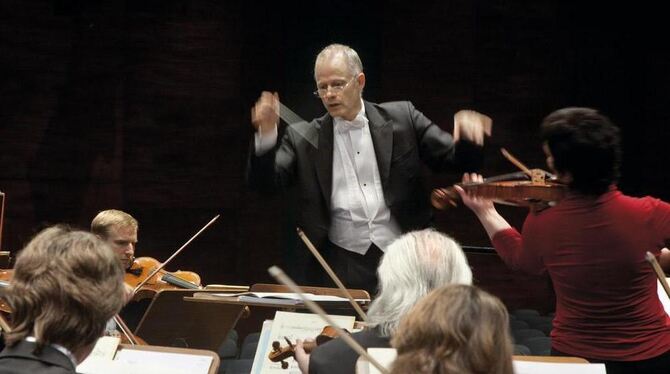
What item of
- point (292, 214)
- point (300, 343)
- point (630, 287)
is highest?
point (630, 287)

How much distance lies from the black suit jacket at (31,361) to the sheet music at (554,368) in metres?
1.05

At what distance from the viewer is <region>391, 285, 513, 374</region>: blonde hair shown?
4.56 feet

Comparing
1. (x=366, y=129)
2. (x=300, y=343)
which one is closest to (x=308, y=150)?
(x=366, y=129)

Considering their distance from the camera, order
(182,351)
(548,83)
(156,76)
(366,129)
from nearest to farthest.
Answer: (182,351) → (366,129) → (156,76) → (548,83)

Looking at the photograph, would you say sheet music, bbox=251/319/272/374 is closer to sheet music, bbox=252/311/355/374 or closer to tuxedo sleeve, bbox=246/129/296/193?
sheet music, bbox=252/311/355/374

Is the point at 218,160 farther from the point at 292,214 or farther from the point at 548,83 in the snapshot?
the point at 548,83

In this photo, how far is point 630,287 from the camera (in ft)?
8.50

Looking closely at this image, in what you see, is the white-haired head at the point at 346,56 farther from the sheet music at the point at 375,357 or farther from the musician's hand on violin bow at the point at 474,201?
the sheet music at the point at 375,357

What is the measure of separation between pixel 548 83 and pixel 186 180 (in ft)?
8.80

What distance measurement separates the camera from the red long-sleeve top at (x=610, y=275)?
8.48 ft

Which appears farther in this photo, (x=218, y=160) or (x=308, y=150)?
(x=218, y=160)

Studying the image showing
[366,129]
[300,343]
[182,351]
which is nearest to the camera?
[182,351]

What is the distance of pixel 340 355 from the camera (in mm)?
2295

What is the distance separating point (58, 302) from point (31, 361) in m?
0.12
